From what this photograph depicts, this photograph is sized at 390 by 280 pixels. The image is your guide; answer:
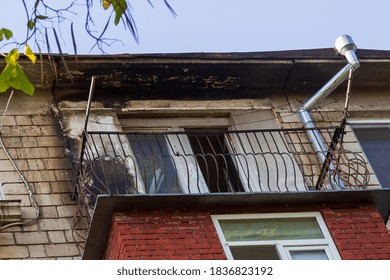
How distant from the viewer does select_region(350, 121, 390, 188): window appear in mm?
13727

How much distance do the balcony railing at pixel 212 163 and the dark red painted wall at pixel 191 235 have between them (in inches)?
40.9

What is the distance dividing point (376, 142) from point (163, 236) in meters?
4.31

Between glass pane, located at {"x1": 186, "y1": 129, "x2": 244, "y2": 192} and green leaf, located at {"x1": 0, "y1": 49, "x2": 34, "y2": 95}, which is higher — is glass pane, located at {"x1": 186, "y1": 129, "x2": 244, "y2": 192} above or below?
above

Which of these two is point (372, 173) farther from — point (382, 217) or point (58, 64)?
point (58, 64)

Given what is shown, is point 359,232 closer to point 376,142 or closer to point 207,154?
point 207,154

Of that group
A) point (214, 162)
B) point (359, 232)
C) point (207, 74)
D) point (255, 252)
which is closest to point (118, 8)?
point (255, 252)

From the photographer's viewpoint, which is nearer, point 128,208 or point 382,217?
point 128,208

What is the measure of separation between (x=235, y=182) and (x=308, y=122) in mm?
1191

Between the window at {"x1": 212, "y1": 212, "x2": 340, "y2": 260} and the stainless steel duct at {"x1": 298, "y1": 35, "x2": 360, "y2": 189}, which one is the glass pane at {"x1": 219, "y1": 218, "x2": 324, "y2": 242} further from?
the stainless steel duct at {"x1": 298, "y1": 35, "x2": 360, "y2": 189}

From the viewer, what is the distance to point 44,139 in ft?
42.3

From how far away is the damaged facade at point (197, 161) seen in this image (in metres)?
11.1

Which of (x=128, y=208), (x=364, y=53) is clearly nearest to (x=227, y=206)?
(x=128, y=208)

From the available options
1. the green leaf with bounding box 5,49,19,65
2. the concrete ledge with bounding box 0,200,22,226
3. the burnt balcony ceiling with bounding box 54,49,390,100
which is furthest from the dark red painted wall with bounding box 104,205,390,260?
the green leaf with bounding box 5,49,19,65

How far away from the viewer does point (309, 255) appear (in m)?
11.1
